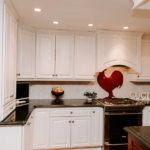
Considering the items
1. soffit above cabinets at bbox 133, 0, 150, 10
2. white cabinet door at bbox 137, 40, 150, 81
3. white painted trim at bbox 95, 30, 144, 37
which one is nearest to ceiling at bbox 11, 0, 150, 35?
white painted trim at bbox 95, 30, 144, 37

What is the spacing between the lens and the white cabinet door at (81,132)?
2.76m

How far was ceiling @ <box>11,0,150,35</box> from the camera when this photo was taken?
1.95m

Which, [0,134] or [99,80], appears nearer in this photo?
[0,134]

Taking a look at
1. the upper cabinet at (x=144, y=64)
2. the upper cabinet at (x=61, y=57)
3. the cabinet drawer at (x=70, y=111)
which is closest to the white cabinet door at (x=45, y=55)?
the upper cabinet at (x=61, y=57)

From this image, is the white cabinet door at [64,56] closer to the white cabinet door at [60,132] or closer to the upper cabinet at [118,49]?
the upper cabinet at [118,49]

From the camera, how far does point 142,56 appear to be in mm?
3318

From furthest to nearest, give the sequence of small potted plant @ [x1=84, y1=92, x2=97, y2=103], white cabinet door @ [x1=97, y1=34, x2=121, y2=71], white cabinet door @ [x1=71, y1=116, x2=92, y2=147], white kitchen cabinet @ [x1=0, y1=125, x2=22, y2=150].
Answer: small potted plant @ [x1=84, y1=92, x2=97, y2=103], white cabinet door @ [x1=97, y1=34, x2=121, y2=71], white cabinet door @ [x1=71, y1=116, x2=92, y2=147], white kitchen cabinet @ [x1=0, y1=125, x2=22, y2=150]

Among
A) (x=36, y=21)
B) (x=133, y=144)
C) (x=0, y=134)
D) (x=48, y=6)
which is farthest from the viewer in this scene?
(x=36, y=21)

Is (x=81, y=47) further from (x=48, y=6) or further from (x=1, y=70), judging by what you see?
(x=1, y=70)

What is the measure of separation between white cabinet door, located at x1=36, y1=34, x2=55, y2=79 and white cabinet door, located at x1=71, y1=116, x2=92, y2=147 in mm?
1008

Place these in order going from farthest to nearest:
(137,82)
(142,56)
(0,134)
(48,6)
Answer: (137,82), (142,56), (48,6), (0,134)

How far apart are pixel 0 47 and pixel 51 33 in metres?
1.47

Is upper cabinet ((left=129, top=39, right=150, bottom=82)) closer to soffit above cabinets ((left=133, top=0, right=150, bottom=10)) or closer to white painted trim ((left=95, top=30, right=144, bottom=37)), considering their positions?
white painted trim ((left=95, top=30, right=144, bottom=37))

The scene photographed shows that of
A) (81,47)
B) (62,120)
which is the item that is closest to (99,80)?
(81,47)
